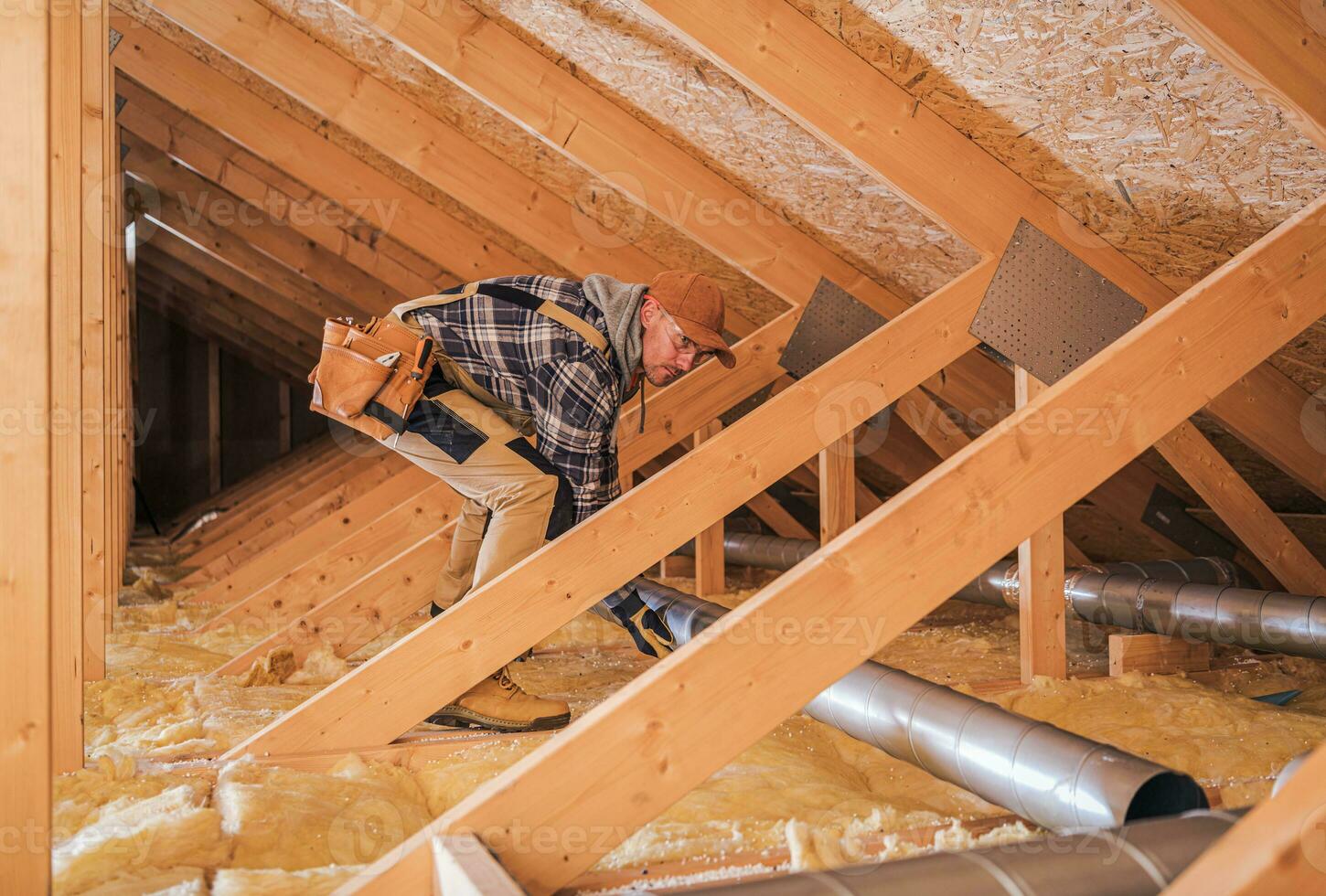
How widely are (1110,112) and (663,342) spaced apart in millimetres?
1075

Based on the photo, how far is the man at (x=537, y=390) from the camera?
234 centimetres

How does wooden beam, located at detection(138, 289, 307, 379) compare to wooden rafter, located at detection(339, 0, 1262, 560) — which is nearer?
wooden rafter, located at detection(339, 0, 1262, 560)

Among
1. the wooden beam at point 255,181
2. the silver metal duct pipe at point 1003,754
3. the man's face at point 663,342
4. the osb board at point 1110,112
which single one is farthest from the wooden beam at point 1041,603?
the wooden beam at point 255,181

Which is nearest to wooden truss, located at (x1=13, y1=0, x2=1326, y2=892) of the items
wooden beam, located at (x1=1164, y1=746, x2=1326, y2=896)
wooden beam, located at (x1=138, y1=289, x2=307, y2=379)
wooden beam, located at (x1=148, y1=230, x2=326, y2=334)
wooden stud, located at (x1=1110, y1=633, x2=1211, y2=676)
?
wooden beam, located at (x1=1164, y1=746, x2=1326, y2=896)

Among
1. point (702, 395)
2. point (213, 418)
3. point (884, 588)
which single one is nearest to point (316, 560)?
point (702, 395)

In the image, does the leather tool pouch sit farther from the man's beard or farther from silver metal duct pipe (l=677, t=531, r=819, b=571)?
silver metal duct pipe (l=677, t=531, r=819, b=571)

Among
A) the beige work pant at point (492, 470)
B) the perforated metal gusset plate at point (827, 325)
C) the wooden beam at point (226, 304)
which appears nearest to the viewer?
the beige work pant at point (492, 470)

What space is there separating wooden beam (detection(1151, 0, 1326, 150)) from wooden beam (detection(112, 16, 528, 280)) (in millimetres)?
3076

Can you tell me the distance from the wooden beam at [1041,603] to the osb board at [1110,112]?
48 cm

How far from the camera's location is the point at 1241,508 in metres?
3.26

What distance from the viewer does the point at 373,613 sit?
298 cm

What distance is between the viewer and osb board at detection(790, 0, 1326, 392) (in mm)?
2068

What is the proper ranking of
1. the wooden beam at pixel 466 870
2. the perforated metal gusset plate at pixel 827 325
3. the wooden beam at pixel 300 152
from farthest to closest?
the wooden beam at pixel 300 152 → the perforated metal gusset plate at pixel 827 325 → the wooden beam at pixel 466 870

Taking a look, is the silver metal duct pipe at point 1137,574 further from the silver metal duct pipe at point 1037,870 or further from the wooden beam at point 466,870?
the wooden beam at point 466,870
